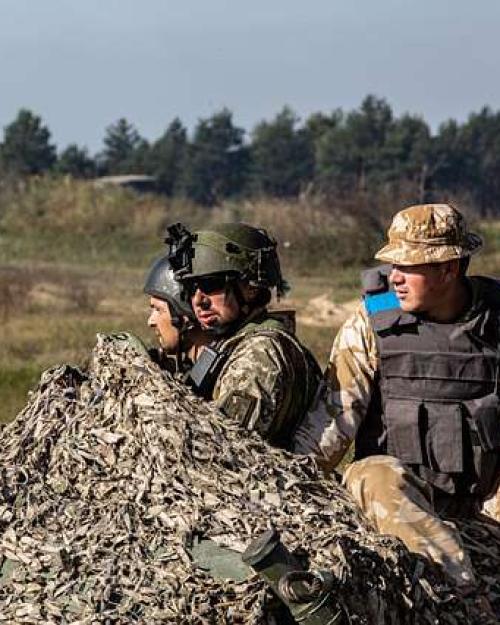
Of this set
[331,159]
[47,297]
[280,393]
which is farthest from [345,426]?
[331,159]

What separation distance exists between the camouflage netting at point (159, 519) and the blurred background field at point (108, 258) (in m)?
7.84

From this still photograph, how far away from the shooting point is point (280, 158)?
101562 mm

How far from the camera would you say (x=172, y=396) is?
222 inches

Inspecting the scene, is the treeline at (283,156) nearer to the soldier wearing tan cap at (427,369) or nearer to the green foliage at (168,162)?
the green foliage at (168,162)

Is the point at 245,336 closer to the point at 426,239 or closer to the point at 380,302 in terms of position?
the point at 380,302

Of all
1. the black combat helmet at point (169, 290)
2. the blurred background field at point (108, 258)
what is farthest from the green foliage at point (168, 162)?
the black combat helmet at point (169, 290)

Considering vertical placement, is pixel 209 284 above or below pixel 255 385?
above

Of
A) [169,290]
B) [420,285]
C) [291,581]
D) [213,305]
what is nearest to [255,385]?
[213,305]

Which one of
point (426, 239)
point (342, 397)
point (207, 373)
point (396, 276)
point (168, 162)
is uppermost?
point (426, 239)

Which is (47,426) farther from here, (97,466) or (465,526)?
(465,526)

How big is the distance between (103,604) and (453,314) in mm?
1864

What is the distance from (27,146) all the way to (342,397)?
90.9m

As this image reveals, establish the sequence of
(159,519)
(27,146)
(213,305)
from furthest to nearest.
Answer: (27,146), (213,305), (159,519)

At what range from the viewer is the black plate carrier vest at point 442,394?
6.14 meters
